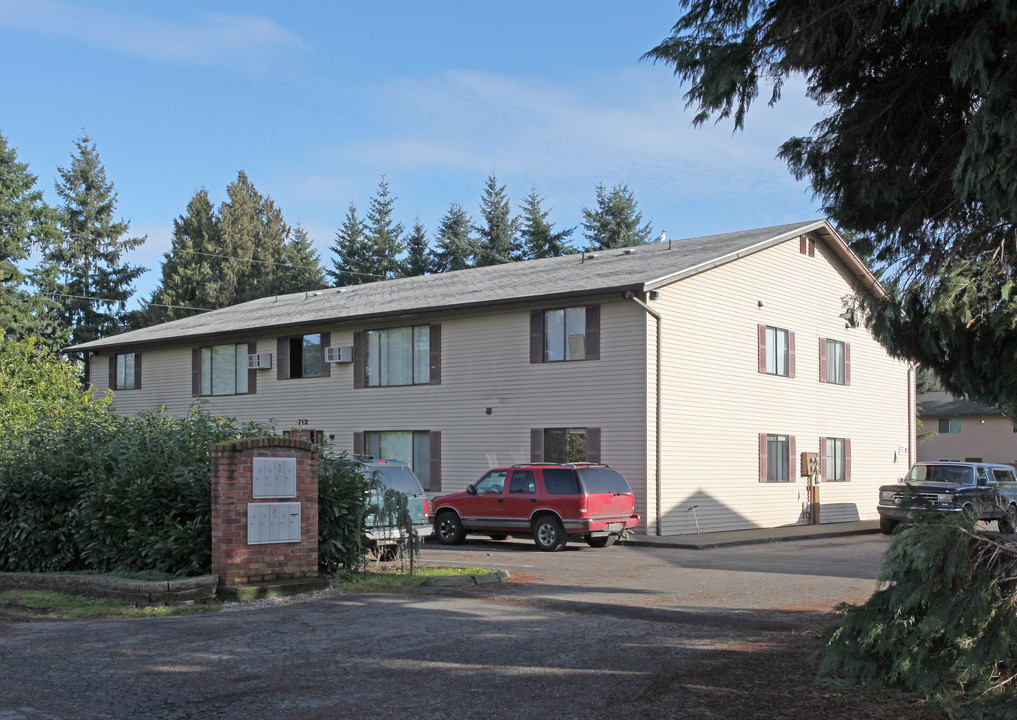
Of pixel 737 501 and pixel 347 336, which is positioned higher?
pixel 347 336

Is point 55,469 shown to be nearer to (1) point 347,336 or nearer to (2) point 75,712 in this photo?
(2) point 75,712

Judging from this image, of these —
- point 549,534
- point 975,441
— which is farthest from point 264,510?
point 975,441

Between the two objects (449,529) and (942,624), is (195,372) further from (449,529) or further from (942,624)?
(942,624)

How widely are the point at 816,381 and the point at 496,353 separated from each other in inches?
400

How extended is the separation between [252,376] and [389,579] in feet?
62.7

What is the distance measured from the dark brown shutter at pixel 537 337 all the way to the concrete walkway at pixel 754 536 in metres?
5.18

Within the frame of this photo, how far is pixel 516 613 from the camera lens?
35.9 ft

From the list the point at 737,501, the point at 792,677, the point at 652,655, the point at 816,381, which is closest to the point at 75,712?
the point at 652,655

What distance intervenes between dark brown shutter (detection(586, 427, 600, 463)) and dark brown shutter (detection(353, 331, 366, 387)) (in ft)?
26.2

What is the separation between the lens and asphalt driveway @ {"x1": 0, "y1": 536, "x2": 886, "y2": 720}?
6.91 m

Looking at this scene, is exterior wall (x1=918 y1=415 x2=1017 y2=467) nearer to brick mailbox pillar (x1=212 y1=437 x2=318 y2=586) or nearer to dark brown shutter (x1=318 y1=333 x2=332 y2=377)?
dark brown shutter (x1=318 y1=333 x2=332 y2=377)

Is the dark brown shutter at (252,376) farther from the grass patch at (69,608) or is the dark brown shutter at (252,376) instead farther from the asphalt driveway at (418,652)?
the grass patch at (69,608)

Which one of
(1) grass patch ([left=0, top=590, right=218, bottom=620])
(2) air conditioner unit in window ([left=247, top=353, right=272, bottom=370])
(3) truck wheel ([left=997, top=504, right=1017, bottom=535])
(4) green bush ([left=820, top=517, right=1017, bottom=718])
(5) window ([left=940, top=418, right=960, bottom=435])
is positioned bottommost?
(1) grass patch ([left=0, top=590, right=218, bottom=620])

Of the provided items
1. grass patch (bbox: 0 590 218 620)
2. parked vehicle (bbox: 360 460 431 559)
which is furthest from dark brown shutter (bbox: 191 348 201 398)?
grass patch (bbox: 0 590 218 620)
